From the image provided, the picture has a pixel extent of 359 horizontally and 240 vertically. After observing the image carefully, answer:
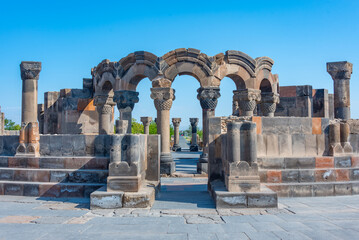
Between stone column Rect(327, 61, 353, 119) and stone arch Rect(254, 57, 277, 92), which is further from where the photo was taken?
stone column Rect(327, 61, 353, 119)

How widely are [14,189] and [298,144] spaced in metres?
5.80

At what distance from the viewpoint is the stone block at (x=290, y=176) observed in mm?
6047

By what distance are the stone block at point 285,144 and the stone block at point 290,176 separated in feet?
1.29

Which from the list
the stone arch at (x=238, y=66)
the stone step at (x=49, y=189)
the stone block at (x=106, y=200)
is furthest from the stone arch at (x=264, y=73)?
the stone block at (x=106, y=200)

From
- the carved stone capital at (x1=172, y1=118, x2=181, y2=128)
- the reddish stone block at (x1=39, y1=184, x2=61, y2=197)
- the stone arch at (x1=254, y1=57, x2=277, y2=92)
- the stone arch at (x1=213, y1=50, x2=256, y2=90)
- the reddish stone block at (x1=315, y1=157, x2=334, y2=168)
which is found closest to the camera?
the reddish stone block at (x1=39, y1=184, x2=61, y2=197)

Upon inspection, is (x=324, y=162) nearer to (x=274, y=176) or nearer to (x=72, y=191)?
(x=274, y=176)

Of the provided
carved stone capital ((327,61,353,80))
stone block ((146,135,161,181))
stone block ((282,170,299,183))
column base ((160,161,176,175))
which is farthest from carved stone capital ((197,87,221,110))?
carved stone capital ((327,61,353,80))

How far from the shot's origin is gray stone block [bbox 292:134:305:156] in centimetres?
634

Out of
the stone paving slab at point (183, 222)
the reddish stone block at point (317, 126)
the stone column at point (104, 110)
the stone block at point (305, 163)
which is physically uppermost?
the stone column at point (104, 110)

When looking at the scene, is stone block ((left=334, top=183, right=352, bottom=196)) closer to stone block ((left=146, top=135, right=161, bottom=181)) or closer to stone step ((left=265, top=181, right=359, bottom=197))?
stone step ((left=265, top=181, right=359, bottom=197))

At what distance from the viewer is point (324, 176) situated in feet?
20.1

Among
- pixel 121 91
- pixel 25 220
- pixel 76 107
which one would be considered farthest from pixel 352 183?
pixel 76 107

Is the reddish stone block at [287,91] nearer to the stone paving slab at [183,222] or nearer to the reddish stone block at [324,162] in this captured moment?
the reddish stone block at [324,162]

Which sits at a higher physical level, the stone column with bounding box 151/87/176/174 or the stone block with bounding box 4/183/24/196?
the stone column with bounding box 151/87/176/174
